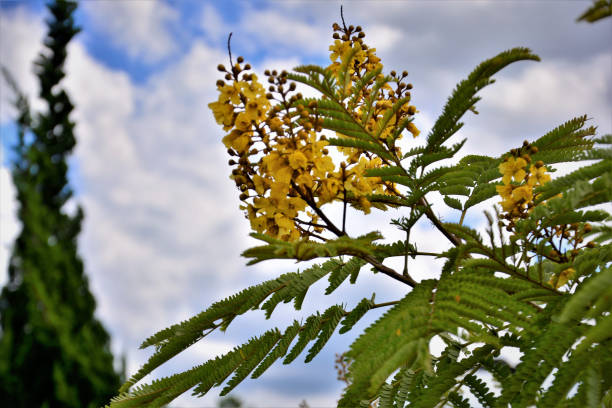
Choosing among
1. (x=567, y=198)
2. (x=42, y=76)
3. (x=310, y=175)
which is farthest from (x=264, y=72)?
(x=42, y=76)

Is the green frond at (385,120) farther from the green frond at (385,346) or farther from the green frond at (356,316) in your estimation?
the green frond at (385,346)

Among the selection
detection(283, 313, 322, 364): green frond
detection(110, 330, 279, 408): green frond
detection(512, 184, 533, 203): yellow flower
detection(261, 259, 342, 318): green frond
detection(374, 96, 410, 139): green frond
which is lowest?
detection(110, 330, 279, 408): green frond

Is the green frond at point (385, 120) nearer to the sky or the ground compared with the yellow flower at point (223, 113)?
nearer to the sky

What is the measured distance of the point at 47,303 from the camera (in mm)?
10930

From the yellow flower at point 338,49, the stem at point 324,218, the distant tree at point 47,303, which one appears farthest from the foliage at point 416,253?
the distant tree at point 47,303

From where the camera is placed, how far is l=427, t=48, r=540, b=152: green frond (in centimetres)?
154

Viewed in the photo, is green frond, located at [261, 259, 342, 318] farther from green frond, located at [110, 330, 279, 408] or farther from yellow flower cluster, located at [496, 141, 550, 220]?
yellow flower cluster, located at [496, 141, 550, 220]

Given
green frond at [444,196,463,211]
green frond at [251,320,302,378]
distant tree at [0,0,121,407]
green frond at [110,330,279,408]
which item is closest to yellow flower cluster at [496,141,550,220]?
green frond at [444,196,463,211]

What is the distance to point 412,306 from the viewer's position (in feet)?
4.50

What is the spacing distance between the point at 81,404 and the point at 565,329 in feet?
36.2

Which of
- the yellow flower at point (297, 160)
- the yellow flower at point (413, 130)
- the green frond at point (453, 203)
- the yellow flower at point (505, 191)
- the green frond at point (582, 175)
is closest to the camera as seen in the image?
the green frond at point (582, 175)

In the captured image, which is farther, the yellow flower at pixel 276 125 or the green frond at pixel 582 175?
the yellow flower at pixel 276 125

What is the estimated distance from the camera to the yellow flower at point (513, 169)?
1853 mm

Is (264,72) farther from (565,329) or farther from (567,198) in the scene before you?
(565,329)
